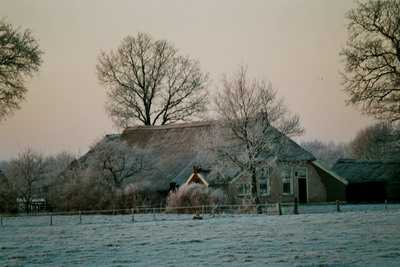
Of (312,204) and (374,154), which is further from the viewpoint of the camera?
(374,154)

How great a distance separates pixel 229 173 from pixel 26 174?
2223 centimetres

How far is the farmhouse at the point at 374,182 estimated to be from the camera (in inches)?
2330

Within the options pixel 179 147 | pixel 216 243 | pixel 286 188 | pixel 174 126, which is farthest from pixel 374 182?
pixel 216 243

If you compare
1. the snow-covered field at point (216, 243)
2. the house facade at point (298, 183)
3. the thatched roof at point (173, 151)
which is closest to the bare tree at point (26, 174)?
the thatched roof at point (173, 151)

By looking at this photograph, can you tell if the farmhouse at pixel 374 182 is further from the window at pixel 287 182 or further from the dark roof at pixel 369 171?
the window at pixel 287 182

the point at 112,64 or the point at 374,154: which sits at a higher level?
the point at 112,64

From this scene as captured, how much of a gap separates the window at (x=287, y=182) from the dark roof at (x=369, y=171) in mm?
10884

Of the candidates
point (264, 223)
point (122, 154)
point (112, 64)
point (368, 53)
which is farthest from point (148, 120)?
point (264, 223)

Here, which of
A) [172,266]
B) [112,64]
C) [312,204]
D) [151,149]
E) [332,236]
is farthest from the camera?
[112,64]

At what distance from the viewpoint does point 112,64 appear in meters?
68.4

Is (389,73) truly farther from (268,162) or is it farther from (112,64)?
(112,64)

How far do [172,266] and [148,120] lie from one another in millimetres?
51685

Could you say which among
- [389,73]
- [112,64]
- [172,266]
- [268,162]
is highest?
[112,64]

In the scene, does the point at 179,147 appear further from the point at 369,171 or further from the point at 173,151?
the point at 369,171
